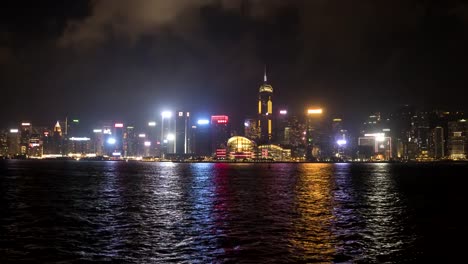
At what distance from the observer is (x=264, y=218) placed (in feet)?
140

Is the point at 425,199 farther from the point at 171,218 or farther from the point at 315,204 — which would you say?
the point at 171,218

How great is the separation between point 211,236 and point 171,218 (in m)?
10.3

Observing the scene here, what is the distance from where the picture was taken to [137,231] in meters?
35.1

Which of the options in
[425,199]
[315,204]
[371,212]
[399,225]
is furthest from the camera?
[425,199]

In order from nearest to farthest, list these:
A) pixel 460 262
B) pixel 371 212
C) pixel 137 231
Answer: pixel 460 262, pixel 137 231, pixel 371 212

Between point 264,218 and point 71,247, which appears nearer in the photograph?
point 71,247

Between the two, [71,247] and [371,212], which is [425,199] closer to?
[371,212]

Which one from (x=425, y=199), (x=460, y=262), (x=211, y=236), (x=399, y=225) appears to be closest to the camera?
(x=460, y=262)

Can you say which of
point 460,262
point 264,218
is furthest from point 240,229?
point 460,262

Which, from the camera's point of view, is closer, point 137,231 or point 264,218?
point 137,231

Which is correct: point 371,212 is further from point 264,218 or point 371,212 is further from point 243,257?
point 243,257

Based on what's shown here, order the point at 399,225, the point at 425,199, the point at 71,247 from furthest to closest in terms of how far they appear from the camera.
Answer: the point at 425,199 < the point at 399,225 < the point at 71,247

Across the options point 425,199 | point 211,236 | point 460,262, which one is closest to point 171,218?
point 211,236

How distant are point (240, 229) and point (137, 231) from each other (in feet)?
27.2
